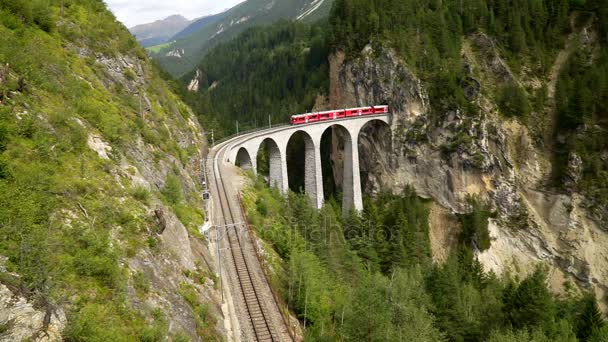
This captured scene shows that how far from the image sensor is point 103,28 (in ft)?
103

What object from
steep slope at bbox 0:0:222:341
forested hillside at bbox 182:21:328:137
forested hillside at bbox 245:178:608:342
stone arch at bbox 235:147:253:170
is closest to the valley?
steep slope at bbox 0:0:222:341

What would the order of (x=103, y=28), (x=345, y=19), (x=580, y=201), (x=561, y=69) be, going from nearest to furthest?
(x=103, y=28), (x=580, y=201), (x=561, y=69), (x=345, y=19)

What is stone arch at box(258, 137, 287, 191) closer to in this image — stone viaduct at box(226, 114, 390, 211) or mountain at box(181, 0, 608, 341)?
stone viaduct at box(226, 114, 390, 211)

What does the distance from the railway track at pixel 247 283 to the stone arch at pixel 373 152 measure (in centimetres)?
4094

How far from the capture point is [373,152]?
68812mm

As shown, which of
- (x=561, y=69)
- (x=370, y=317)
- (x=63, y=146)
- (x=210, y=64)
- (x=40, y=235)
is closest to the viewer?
(x=40, y=235)

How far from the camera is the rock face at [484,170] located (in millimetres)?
55812

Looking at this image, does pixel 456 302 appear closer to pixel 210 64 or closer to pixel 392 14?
pixel 392 14

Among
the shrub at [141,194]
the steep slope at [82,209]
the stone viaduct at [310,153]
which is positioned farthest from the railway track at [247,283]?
the stone viaduct at [310,153]

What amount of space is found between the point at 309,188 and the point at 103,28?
38.6 meters

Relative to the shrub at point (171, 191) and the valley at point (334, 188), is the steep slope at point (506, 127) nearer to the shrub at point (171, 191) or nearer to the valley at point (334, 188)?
the valley at point (334, 188)

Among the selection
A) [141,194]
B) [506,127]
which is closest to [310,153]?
[506,127]

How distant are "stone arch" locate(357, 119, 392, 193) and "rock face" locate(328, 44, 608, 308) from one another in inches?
7.3

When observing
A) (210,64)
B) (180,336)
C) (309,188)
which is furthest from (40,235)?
(210,64)
